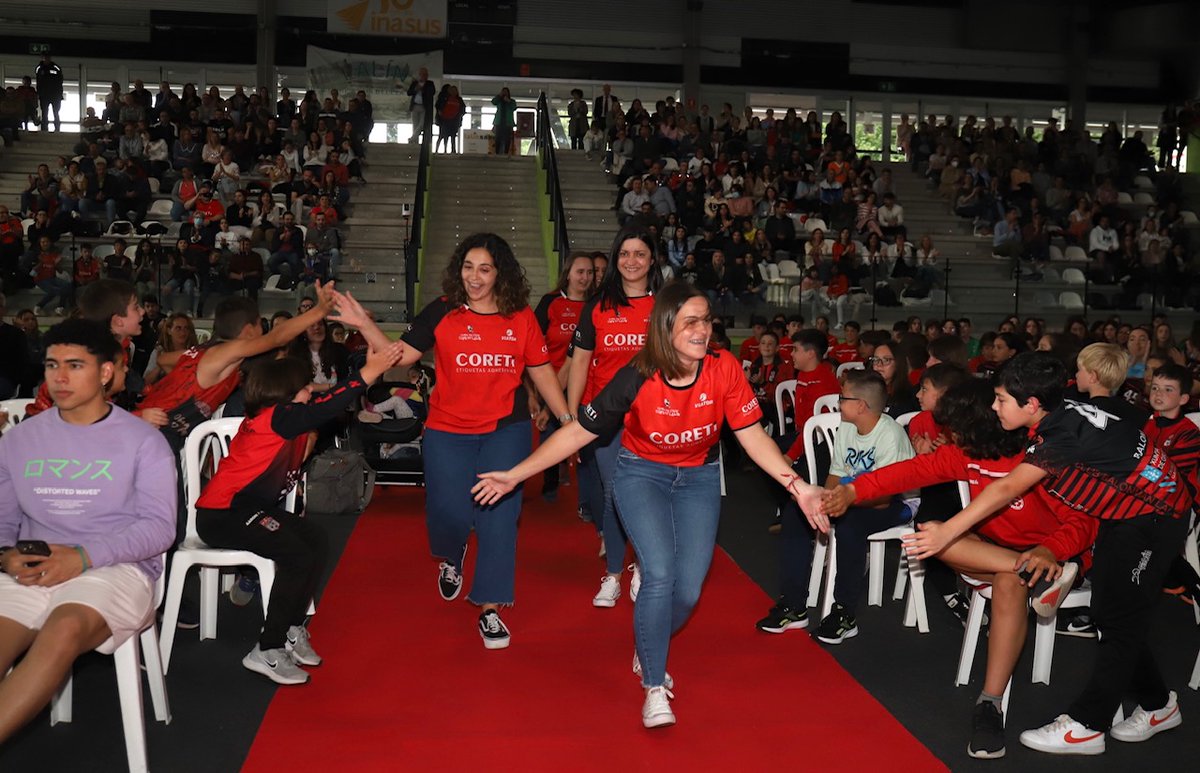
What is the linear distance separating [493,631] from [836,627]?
1542 mm

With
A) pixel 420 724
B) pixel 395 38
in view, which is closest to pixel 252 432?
pixel 420 724

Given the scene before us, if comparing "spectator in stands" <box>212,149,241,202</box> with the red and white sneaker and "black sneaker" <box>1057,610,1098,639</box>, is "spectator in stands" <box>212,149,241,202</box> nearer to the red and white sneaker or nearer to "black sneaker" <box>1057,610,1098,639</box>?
"black sneaker" <box>1057,610,1098,639</box>

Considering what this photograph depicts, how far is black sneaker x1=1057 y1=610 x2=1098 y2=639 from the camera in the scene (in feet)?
17.0

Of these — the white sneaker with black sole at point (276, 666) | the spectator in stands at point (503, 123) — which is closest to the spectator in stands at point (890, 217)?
the spectator in stands at point (503, 123)

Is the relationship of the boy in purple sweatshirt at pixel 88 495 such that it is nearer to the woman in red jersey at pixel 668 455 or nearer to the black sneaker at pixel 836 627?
the woman in red jersey at pixel 668 455

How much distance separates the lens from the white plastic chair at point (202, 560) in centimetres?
452

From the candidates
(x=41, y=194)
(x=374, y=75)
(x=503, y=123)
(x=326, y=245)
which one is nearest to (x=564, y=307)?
(x=326, y=245)

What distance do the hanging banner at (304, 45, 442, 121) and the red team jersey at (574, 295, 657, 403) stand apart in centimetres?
1717

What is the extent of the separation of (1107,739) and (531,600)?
8.94ft

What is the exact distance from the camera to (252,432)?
176 inches

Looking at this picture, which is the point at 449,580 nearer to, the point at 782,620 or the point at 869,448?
the point at 782,620

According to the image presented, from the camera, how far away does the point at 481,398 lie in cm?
487

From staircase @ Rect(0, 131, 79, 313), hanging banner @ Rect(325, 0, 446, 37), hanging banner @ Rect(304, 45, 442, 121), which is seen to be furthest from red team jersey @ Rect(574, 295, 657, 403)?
hanging banner @ Rect(325, 0, 446, 37)

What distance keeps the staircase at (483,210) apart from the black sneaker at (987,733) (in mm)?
12325
